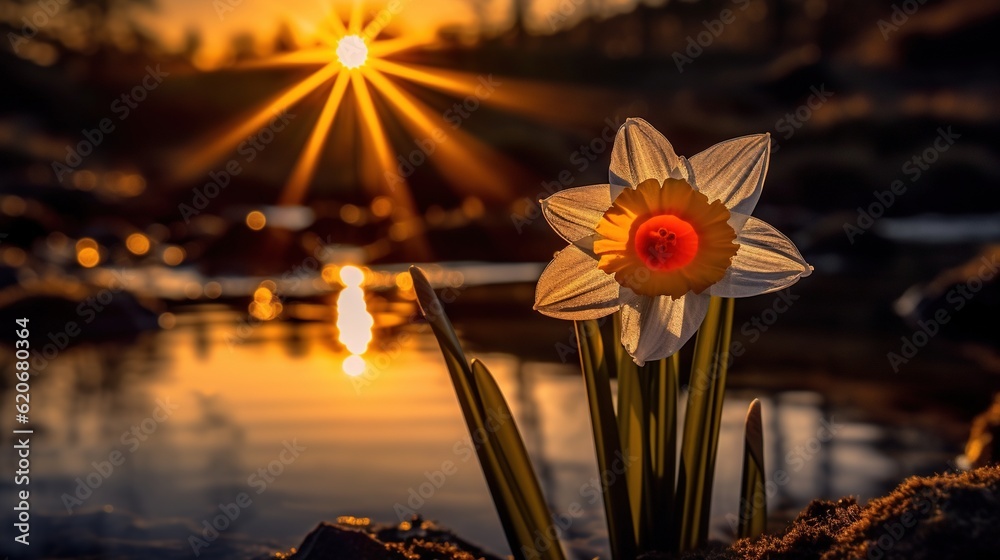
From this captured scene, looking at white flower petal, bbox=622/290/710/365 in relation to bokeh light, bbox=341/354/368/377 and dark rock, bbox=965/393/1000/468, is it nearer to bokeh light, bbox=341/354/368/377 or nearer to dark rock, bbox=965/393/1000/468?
dark rock, bbox=965/393/1000/468

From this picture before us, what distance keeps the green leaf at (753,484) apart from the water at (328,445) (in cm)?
55

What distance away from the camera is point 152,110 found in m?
25.5

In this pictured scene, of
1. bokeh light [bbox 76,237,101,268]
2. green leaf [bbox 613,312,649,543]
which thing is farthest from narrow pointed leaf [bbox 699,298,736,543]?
bokeh light [bbox 76,237,101,268]

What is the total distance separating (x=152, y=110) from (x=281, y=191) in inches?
314

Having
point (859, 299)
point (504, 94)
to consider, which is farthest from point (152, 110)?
point (859, 299)

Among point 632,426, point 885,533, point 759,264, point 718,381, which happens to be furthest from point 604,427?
point 885,533

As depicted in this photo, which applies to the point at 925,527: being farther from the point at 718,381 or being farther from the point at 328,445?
the point at 328,445

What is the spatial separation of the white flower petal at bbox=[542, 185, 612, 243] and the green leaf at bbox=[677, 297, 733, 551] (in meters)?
0.48

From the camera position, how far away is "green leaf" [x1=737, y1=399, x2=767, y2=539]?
2.21 metres

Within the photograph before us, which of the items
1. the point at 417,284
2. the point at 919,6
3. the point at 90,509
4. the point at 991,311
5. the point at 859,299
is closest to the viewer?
the point at 417,284

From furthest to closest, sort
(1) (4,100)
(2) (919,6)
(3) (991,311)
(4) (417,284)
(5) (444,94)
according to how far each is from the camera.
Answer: (2) (919,6)
(5) (444,94)
(1) (4,100)
(3) (991,311)
(4) (417,284)

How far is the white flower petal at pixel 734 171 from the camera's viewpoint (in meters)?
1.91

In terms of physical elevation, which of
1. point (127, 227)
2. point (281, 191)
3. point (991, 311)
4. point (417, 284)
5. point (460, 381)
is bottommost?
point (460, 381)

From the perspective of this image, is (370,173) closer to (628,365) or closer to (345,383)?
(345,383)
